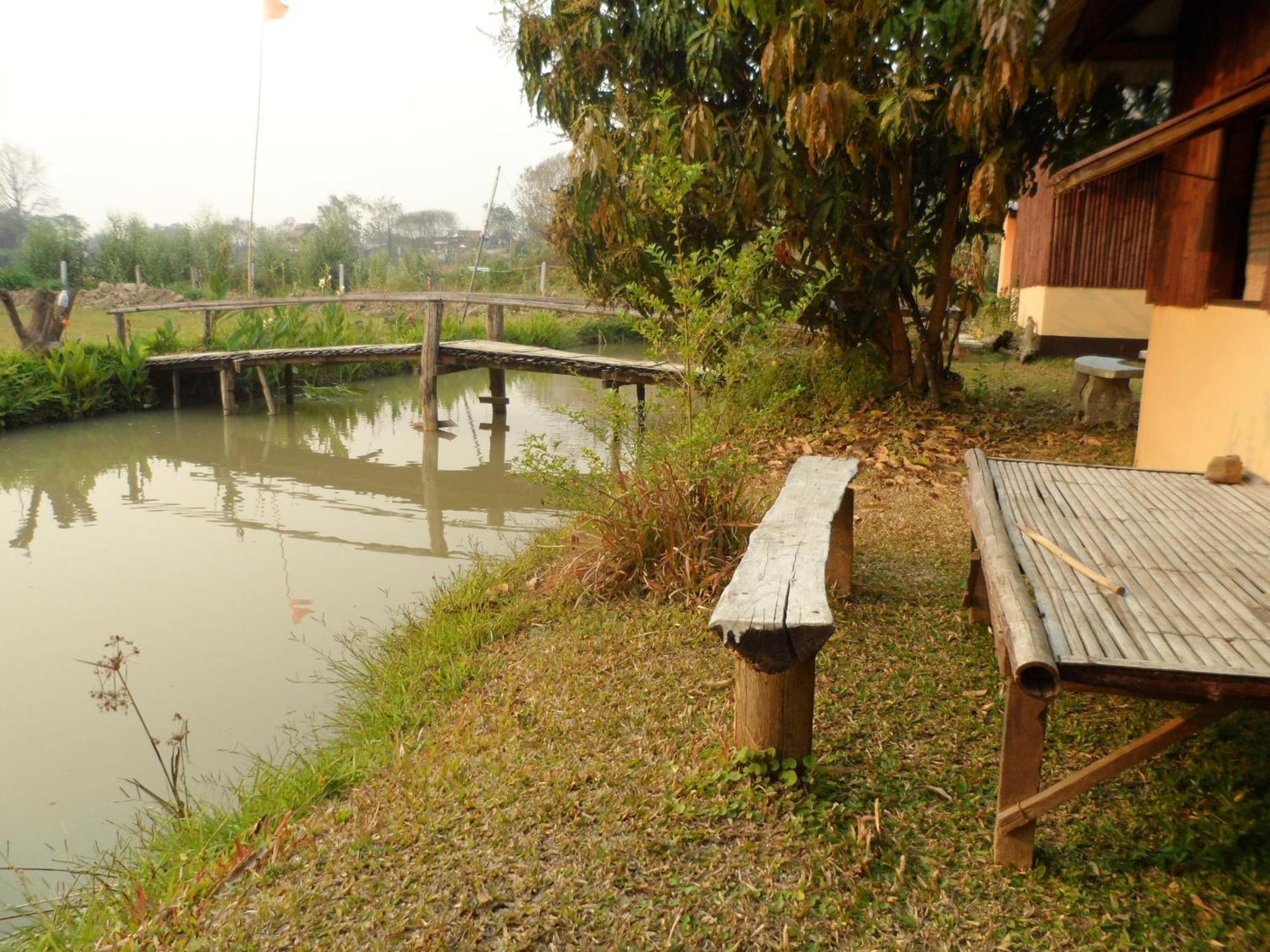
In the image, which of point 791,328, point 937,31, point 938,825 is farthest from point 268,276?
point 938,825

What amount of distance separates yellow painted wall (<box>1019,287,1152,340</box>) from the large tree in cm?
406

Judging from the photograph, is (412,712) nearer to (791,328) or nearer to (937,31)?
(937,31)

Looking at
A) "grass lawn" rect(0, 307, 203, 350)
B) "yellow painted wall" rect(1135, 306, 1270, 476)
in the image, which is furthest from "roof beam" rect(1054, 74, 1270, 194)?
"grass lawn" rect(0, 307, 203, 350)

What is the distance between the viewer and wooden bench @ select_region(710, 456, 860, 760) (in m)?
2.25

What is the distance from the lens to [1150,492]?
11.6 ft

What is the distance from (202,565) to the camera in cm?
573

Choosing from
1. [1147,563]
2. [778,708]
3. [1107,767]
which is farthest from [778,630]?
[1147,563]

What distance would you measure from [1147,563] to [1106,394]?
5129mm

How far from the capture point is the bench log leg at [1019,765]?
6.70 feet

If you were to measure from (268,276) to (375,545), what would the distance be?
52.3ft

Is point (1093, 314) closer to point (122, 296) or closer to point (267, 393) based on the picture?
point (267, 393)

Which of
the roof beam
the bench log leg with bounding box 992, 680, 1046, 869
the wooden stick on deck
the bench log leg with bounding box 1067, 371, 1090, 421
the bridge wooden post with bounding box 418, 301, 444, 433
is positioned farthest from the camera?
the bridge wooden post with bounding box 418, 301, 444, 433

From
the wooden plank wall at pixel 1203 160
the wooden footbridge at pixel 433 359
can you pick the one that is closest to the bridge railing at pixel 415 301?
the wooden footbridge at pixel 433 359

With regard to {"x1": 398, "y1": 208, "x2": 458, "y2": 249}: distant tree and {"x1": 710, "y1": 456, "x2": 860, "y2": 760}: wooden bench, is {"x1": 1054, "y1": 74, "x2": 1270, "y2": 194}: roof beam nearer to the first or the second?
{"x1": 710, "y1": 456, "x2": 860, "y2": 760}: wooden bench
